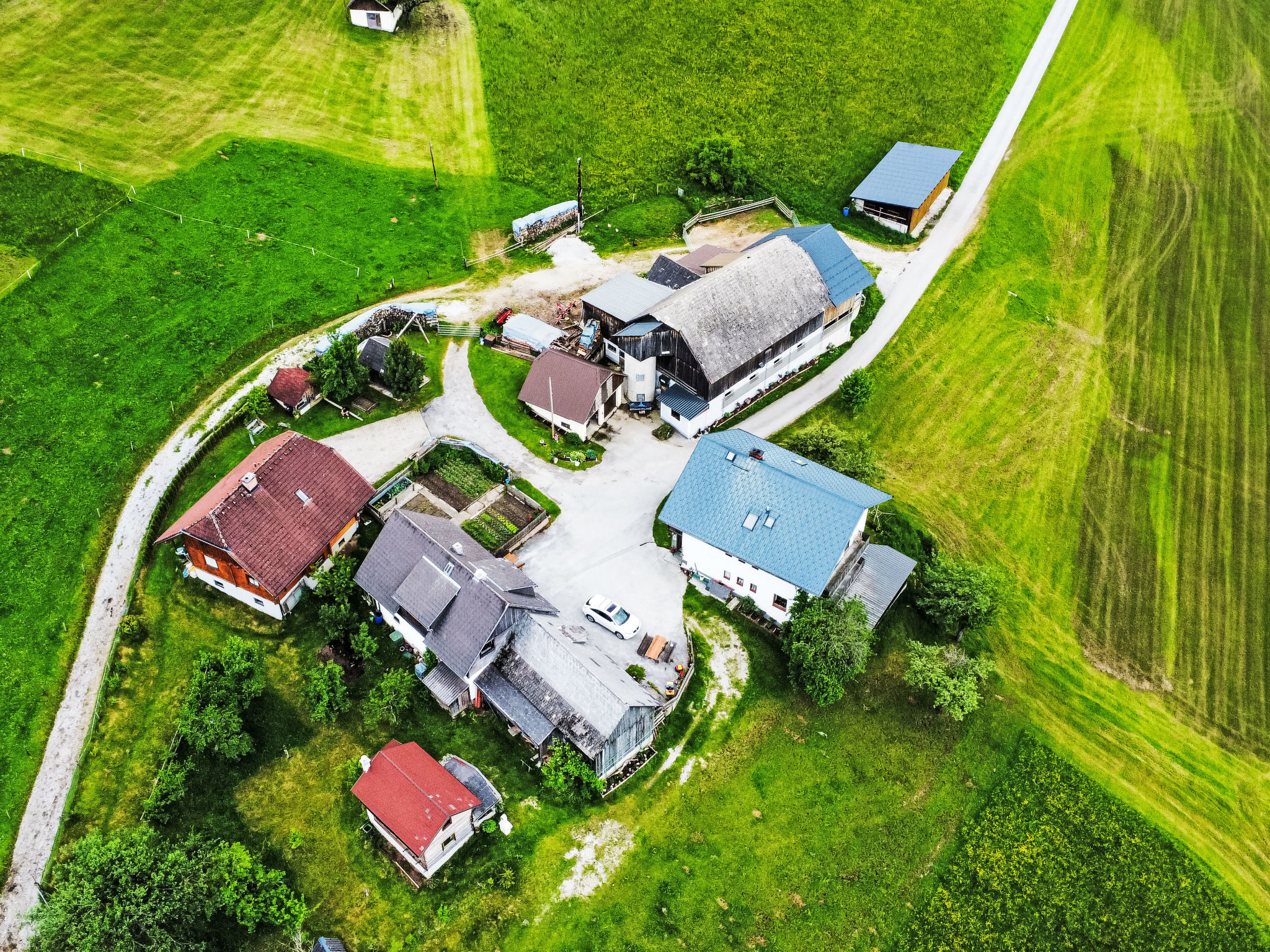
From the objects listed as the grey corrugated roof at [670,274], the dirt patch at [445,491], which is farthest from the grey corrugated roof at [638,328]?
the dirt patch at [445,491]

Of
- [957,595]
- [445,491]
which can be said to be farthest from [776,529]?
[445,491]

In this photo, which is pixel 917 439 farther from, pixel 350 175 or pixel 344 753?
pixel 350 175

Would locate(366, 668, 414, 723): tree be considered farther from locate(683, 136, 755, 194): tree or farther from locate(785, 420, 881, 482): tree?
locate(683, 136, 755, 194): tree

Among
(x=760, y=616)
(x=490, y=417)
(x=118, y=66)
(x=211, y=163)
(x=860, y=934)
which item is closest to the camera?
(x=860, y=934)

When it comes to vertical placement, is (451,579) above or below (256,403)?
above

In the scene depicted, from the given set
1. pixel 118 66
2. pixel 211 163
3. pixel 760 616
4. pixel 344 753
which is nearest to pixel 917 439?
pixel 760 616

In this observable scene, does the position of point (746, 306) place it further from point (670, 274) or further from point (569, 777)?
point (569, 777)

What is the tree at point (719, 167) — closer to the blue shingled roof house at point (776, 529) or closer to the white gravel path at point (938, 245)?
the white gravel path at point (938, 245)
